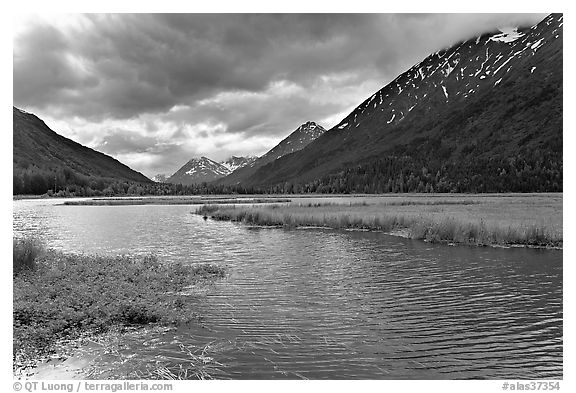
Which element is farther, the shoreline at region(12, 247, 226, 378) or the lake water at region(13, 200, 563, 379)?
the shoreline at region(12, 247, 226, 378)

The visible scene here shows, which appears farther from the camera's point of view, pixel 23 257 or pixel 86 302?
pixel 23 257

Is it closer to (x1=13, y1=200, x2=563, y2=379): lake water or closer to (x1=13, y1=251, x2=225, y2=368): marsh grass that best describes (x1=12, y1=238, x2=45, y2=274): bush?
(x1=13, y1=251, x2=225, y2=368): marsh grass

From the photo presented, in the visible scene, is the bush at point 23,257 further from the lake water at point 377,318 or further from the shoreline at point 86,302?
the lake water at point 377,318

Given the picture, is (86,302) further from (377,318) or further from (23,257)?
(377,318)

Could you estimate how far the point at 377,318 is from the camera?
55.3ft

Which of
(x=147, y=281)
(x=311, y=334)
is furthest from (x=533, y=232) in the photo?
(x=147, y=281)

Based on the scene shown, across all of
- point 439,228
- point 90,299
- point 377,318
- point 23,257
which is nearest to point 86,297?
point 90,299

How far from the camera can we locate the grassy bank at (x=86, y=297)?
46.2 ft

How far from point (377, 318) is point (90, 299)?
40.0 feet

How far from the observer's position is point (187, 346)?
44.9 feet

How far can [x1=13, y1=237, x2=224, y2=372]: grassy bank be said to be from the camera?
14.1m

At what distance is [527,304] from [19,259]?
26020 mm

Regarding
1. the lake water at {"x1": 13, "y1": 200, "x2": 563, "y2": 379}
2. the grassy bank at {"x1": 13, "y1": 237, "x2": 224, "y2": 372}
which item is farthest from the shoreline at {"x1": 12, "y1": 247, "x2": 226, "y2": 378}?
the lake water at {"x1": 13, "y1": 200, "x2": 563, "y2": 379}

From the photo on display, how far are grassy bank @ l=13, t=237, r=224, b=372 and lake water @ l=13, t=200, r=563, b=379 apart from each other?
1.62 meters
